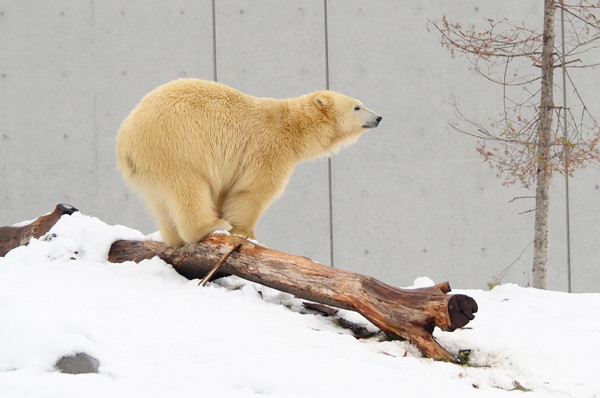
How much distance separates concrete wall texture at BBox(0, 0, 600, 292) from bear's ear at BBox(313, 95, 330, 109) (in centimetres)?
279

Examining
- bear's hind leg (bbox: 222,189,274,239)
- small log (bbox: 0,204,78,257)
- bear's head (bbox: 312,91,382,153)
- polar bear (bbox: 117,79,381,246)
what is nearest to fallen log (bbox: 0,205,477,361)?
polar bear (bbox: 117,79,381,246)

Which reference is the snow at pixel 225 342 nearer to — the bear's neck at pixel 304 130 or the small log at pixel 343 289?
the small log at pixel 343 289

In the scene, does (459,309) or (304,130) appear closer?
(459,309)

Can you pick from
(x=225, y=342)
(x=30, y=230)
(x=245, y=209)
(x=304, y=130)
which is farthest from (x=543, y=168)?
(x=30, y=230)

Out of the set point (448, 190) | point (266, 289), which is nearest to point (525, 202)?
point (448, 190)

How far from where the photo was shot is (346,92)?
25.4ft

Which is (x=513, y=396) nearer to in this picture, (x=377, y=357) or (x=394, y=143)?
(x=377, y=357)

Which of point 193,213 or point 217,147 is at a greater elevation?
point 217,147

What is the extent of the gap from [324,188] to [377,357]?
15.5 ft

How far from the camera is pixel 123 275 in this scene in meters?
4.00

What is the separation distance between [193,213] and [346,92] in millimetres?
4008

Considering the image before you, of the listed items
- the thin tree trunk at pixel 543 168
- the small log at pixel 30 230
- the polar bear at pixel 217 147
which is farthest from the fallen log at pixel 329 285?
the thin tree trunk at pixel 543 168

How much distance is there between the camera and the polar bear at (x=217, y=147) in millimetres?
4117

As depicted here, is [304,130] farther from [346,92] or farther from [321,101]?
[346,92]
